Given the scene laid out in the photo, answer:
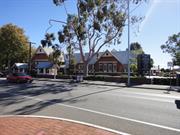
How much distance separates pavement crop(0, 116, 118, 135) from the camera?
24.9 ft

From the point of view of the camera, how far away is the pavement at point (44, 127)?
299 inches

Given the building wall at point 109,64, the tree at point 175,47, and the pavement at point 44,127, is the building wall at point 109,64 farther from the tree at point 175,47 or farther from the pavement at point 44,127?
the pavement at point 44,127

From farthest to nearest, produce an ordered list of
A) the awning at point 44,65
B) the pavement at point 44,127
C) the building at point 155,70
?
the building at point 155,70
the awning at point 44,65
the pavement at point 44,127

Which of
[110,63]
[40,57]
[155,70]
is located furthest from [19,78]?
[155,70]

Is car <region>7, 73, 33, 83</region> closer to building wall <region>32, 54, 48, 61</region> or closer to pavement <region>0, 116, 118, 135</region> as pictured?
pavement <region>0, 116, 118, 135</region>

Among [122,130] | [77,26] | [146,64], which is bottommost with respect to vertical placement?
[122,130]

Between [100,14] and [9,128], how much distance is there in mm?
34998

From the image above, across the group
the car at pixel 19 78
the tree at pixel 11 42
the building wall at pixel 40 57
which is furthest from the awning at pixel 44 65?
the car at pixel 19 78

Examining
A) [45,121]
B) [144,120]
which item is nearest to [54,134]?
[45,121]

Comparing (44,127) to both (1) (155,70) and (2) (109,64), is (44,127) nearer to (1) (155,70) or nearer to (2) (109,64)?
(2) (109,64)

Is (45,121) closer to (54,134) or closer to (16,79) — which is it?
(54,134)

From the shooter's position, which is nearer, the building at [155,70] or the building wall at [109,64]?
the building wall at [109,64]

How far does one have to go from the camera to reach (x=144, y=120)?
10062 mm

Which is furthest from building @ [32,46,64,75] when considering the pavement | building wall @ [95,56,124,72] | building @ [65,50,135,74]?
the pavement
